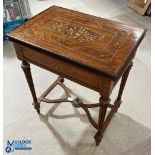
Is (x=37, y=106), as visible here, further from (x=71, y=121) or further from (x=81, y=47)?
(x=81, y=47)

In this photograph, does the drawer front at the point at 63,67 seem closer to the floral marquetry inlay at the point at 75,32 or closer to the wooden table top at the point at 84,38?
the wooden table top at the point at 84,38

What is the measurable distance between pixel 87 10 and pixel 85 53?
2147 mm

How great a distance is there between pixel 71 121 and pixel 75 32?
2.36 ft

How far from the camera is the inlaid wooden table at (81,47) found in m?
0.86

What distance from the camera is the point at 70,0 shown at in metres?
3.18

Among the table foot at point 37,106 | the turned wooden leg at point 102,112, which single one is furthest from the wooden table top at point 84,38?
the table foot at point 37,106

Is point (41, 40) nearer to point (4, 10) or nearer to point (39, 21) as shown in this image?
point (39, 21)

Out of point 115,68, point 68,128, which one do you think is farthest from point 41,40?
point 68,128

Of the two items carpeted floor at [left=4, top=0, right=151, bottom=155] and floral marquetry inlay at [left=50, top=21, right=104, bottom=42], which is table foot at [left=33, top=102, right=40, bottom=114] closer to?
carpeted floor at [left=4, top=0, right=151, bottom=155]

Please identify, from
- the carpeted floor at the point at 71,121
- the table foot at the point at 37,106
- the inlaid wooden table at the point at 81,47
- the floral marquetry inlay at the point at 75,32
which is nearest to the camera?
the inlaid wooden table at the point at 81,47

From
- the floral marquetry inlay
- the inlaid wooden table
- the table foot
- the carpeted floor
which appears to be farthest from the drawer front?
the carpeted floor

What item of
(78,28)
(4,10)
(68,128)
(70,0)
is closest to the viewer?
(78,28)

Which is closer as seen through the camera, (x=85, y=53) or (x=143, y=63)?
(x=85, y=53)

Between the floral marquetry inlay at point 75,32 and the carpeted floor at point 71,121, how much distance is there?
71cm
